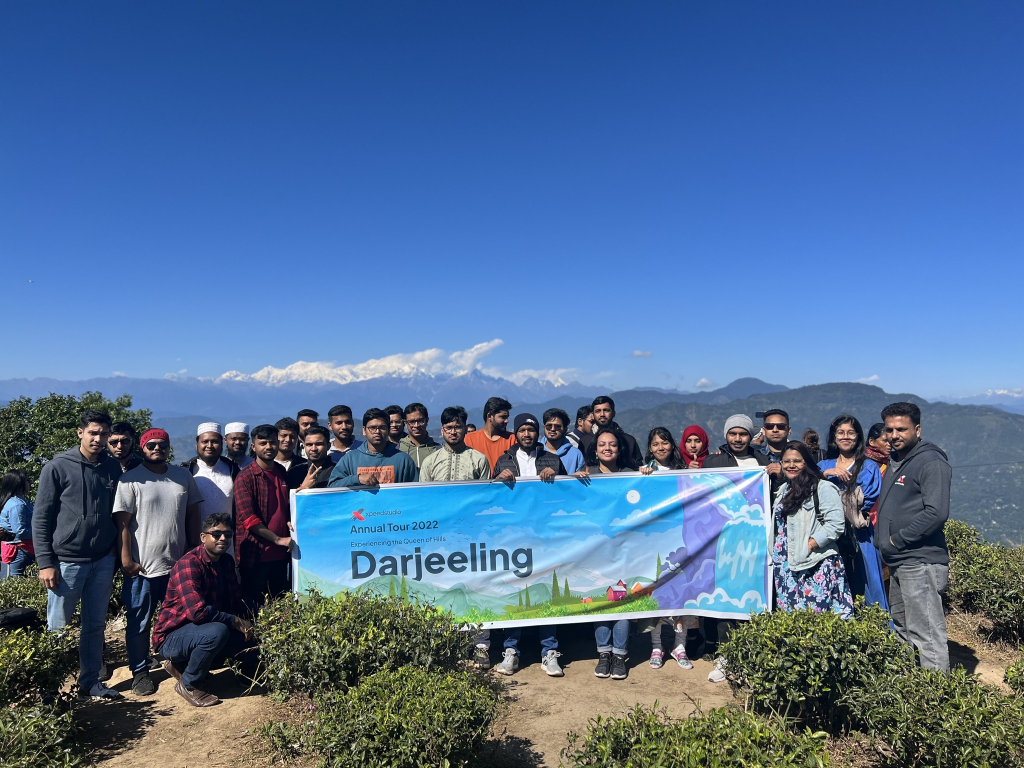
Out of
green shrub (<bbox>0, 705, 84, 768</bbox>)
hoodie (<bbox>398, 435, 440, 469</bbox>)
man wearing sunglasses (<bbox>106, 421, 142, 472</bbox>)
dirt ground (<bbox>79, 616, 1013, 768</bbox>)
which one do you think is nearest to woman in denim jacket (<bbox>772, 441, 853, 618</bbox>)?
dirt ground (<bbox>79, 616, 1013, 768</bbox>)

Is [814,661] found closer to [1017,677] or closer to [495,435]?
[1017,677]

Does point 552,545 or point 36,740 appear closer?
point 36,740

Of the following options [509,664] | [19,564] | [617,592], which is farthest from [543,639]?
[19,564]

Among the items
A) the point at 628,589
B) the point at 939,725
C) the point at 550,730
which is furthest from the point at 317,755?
the point at 939,725

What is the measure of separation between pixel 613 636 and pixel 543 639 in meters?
0.78

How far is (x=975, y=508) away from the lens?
191250 mm

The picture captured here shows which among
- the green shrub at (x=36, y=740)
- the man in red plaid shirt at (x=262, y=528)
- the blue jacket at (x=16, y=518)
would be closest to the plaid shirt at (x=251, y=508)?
the man in red plaid shirt at (x=262, y=528)

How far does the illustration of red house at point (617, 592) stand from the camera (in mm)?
7000

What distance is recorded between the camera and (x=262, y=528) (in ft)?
21.5

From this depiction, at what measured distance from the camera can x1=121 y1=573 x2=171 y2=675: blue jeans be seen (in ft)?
20.1

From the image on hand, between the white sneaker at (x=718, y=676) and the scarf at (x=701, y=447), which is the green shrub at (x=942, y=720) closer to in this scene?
the white sneaker at (x=718, y=676)

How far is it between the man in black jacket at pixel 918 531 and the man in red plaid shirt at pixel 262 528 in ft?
20.5

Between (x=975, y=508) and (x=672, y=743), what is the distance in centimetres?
23989

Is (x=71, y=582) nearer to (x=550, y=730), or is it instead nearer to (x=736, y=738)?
(x=550, y=730)
